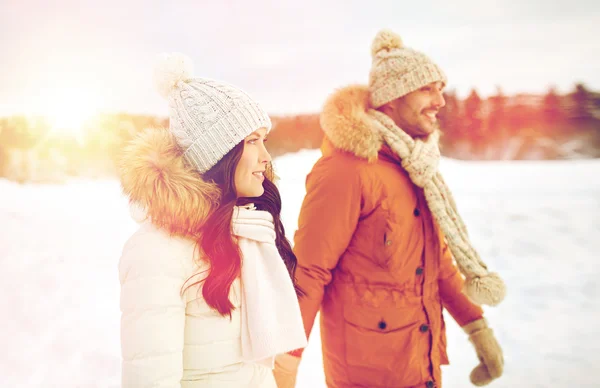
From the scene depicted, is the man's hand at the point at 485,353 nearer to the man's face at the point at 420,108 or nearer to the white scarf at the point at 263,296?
the man's face at the point at 420,108

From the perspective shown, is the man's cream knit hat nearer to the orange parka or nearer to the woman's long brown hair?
the orange parka

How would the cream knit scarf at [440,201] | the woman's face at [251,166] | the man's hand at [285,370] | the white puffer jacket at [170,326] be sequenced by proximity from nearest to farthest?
the white puffer jacket at [170,326] < the woman's face at [251,166] < the man's hand at [285,370] < the cream knit scarf at [440,201]

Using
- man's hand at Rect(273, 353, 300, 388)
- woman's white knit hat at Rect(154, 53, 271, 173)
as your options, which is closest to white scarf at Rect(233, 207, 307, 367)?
woman's white knit hat at Rect(154, 53, 271, 173)

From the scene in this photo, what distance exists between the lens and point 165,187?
0.98 metres

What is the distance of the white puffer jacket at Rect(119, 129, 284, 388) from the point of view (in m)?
0.88

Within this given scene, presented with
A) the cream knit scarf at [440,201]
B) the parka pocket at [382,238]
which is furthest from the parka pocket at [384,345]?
the cream knit scarf at [440,201]

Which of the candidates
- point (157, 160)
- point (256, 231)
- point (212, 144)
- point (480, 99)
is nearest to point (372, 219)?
point (256, 231)

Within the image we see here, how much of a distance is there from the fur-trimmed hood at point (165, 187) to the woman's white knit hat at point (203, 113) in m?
0.05

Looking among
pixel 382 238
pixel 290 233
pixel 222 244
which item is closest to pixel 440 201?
pixel 382 238

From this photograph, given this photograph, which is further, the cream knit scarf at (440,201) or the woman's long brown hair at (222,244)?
the cream knit scarf at (440,201)

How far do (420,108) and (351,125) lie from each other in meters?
0.32

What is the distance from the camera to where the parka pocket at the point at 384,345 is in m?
1.67

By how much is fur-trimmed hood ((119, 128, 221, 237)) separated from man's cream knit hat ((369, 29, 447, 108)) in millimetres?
1082

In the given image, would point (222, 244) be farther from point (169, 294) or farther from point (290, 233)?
point (290, 233)
